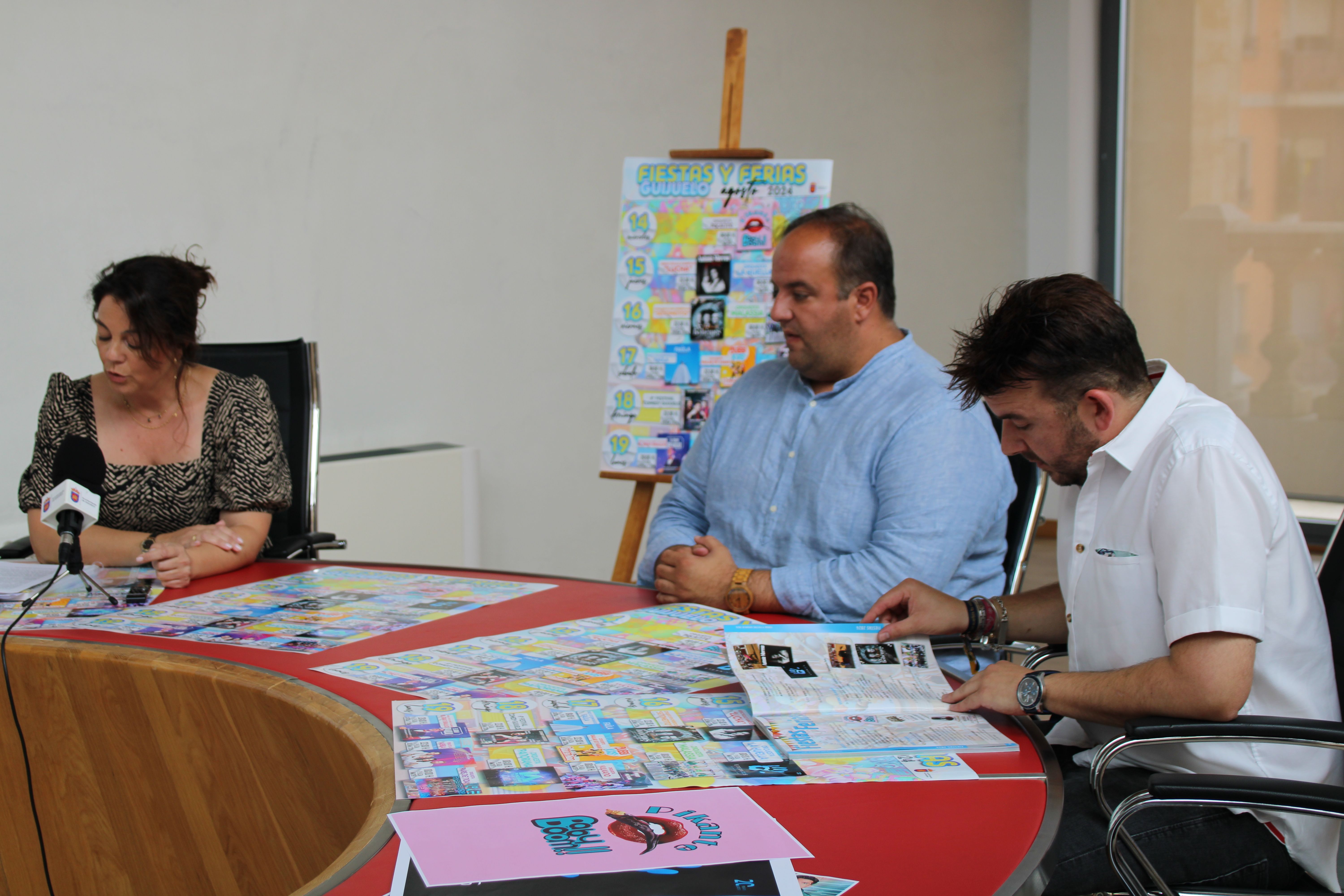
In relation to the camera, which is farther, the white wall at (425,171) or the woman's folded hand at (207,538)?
the white wall at (425,171)

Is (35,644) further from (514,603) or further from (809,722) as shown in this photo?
(809,722)

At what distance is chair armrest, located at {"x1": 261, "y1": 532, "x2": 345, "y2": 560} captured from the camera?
2.26 m

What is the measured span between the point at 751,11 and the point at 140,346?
3483 mm

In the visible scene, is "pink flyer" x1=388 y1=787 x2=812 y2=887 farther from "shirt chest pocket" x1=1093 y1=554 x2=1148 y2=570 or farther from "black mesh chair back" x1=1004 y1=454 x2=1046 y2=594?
"black mesh chair back" x1=1004 y1=454 x2=1046 y2=594

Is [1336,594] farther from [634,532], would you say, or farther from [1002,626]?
[634,532]

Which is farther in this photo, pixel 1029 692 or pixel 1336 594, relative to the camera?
pixel 1336 594

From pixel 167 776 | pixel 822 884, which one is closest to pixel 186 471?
pixel 167 776

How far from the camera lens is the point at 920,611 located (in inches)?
59.7

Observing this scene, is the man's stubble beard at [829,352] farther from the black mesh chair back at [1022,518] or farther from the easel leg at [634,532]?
the easel leg at [634,532]

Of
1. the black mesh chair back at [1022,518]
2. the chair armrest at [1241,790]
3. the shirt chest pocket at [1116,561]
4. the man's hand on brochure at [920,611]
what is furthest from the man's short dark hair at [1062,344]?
the black mesh chair back at [1022,518]

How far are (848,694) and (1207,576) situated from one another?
41 cm

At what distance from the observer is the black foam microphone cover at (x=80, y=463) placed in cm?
180

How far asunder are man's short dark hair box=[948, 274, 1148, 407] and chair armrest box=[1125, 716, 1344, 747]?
1.32 ft

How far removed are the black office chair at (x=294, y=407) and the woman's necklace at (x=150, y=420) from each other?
11.1 inches
